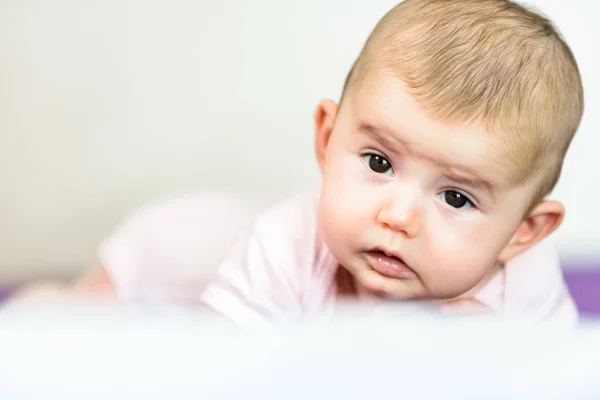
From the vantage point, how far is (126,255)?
29.1 inches

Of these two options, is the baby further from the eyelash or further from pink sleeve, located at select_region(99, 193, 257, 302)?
pink sleeve, located at select_region(99, 193, 257, 302)

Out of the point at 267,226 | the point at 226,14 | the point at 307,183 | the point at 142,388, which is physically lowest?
the point at 142,388

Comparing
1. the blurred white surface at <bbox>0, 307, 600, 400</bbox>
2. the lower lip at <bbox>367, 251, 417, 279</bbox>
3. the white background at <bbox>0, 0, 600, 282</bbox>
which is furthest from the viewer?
the white background at <bbox>0, 0, 600, 282</bbox>

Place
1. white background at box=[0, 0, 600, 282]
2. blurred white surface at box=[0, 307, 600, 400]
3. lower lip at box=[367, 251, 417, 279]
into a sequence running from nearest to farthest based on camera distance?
1. blurred white surface at box=[0, 307, 600, 400]
2. lower lip at box=[367, 251, 417, 279]
3. white background at box=[0, 0, 600, 282]

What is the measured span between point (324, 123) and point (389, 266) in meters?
0.11

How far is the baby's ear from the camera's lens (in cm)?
54

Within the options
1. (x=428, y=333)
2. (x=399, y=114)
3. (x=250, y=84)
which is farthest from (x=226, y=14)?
(x=428, y=333)

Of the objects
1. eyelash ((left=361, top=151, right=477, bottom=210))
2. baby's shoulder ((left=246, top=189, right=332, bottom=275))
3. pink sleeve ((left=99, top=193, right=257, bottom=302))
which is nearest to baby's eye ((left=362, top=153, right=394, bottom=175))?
eyelash ((left=361, top=151, right=477, bottom=210))

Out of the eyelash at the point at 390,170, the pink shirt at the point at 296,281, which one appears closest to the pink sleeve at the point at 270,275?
the pink shirt at the point at 296,281

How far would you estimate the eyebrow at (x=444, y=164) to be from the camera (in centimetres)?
48

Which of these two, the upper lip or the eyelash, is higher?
the eyelash

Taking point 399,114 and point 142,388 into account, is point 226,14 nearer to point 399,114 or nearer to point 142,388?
point 399,114

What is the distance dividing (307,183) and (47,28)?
0.29 m

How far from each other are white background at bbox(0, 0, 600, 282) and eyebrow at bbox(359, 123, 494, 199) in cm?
15
